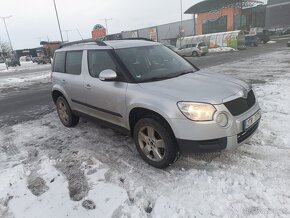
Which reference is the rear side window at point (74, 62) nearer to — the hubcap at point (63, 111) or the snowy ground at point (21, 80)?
the hubcap at point (63, 111)

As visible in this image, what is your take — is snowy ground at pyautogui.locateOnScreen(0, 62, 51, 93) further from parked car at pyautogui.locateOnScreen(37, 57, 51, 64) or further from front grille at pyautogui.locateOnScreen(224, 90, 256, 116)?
parked car at pyautogui.locateOnScreen(37, 57, 51, 64)

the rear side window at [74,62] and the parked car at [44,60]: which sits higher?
the rear side window at [74,62]

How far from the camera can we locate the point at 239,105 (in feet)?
11.7

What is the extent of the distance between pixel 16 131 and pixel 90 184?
136 inches

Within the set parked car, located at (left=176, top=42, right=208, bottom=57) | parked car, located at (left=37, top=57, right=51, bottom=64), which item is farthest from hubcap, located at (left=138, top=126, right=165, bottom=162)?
parked car, located at (left=37, top=57, right=51, bottom=64)

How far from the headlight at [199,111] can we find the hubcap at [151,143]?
588 mm

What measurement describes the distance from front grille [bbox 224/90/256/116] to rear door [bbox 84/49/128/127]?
4.97ft

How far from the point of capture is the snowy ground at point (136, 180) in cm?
300

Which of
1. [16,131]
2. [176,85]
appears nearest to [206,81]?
[176,85]

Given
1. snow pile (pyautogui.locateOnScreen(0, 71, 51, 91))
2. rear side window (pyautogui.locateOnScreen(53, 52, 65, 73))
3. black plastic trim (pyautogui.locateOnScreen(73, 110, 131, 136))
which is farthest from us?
snow pile (pyautogui.locateOnScreen(0, 71, 51, 91))

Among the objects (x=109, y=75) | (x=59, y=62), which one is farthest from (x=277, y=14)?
(x=109, y=75)

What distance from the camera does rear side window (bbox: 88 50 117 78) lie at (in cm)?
437

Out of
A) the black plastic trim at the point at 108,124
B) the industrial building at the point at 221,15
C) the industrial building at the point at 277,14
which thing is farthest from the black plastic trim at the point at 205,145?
the industrial building at the point at 277,14

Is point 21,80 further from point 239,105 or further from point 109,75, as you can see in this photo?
point 239,105
